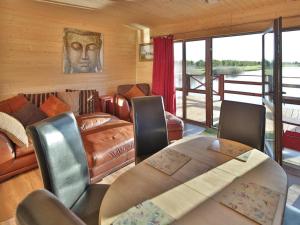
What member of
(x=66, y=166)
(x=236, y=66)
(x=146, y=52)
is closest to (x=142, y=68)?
(x=146, y=52)

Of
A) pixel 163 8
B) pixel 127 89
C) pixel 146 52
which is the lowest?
pixel 127 89

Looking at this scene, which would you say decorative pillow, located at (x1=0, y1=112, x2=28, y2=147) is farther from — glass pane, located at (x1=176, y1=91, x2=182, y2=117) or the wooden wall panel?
glass pane, located at (x1=176, y1=91, x2=182, y2=117)

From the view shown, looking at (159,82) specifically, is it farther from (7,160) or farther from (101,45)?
(7,160)

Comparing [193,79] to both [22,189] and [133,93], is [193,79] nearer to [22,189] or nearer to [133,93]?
[133,93]

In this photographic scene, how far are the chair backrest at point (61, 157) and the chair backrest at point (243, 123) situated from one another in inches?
56.7

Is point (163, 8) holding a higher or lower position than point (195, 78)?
higher

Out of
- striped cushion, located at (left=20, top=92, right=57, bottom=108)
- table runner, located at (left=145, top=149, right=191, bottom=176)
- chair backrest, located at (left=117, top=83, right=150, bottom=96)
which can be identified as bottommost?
table runner, located at (left=145, top=149, right=191, bottom=176)

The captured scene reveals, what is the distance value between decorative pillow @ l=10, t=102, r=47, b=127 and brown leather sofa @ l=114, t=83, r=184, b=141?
1326 mm

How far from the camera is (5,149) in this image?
106 inches

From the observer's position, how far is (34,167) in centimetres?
314

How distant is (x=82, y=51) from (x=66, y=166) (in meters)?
3.52

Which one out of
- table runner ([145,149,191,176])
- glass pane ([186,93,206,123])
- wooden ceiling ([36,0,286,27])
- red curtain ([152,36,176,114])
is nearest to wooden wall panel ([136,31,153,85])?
red curtain ([152,36,176,114])

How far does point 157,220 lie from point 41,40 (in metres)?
3.97

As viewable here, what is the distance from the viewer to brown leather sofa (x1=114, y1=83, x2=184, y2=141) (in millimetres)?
3932
